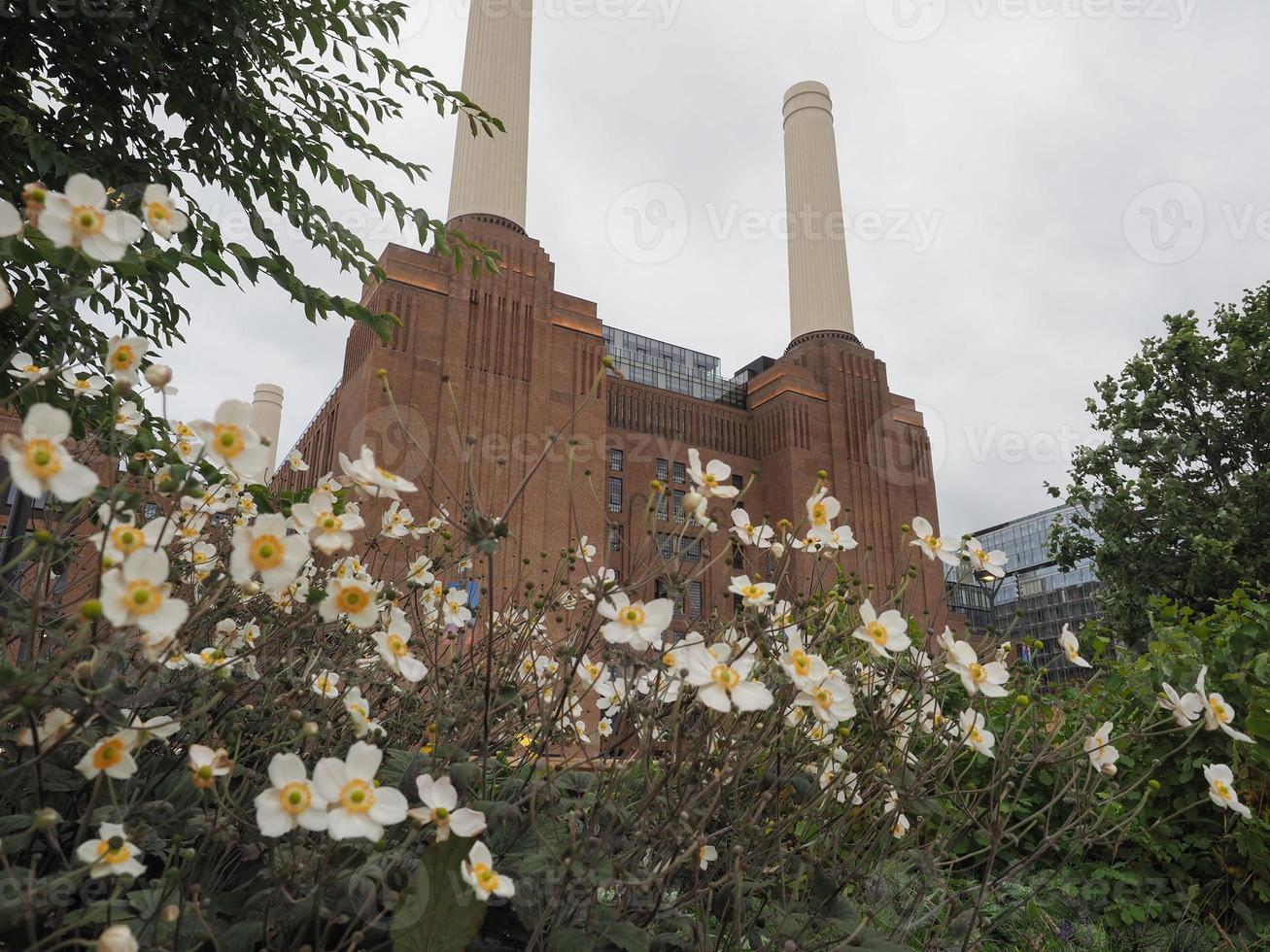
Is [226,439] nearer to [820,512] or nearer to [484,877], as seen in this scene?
[484,877]

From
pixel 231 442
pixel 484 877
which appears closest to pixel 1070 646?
pixel 484 877

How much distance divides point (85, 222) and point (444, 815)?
1.11 meters

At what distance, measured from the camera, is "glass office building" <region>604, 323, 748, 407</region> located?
155ft

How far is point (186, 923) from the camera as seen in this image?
4.41 ft

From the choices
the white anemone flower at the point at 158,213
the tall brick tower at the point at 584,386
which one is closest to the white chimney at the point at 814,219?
the tall brick tower at the point at 584,386

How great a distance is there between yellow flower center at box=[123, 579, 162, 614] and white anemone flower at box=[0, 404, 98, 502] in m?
0.14

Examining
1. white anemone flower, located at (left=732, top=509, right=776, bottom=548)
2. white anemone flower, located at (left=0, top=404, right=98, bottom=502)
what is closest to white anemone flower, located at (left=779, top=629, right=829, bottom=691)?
white anemone flower, located at (left=732, top=509, right=776, bottom=548)

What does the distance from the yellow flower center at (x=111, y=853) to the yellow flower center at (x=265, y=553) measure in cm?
42

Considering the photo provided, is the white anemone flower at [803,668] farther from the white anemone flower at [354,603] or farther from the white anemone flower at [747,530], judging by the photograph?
the white anemone flower at [354,603]

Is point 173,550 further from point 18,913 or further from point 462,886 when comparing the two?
point 462,886

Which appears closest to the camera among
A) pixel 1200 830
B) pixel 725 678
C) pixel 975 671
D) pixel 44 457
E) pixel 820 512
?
pixel 44 457

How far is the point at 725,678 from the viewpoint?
56.2 inches

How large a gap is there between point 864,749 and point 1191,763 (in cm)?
218

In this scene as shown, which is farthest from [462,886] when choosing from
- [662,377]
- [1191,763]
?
[662,377]
